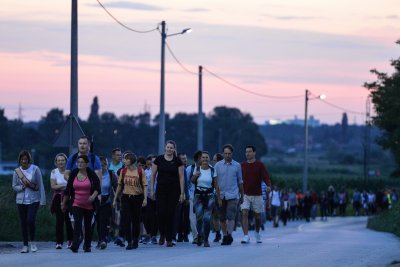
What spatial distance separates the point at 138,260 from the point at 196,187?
18.0ft

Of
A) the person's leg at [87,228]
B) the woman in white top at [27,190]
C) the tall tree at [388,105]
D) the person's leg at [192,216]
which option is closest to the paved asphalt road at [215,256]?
the person's leg at [87,228]

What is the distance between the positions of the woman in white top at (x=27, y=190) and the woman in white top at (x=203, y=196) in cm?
370

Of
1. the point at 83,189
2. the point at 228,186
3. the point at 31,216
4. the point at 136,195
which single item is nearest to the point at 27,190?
the point at 31,216

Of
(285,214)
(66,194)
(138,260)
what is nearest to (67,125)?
(66,194)

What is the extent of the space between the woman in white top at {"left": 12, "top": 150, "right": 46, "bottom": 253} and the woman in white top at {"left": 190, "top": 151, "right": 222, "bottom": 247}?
370cm

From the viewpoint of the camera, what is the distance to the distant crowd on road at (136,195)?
20109mm

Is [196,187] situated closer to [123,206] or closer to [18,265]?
[123,206]

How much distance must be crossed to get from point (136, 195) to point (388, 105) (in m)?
34.6

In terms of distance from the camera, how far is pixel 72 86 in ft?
90.4

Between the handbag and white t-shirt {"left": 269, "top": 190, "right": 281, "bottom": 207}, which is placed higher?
the handbag

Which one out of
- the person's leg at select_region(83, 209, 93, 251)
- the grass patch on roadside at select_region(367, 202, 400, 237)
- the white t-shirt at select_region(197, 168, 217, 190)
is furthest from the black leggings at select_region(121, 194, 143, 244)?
the grass patch on roadside at select_region(367, 202, 400, 237)

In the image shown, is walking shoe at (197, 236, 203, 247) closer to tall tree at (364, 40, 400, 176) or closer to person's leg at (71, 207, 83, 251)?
person's leg at (71, 207, 83, 251)

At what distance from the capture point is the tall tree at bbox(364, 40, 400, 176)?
53938mm

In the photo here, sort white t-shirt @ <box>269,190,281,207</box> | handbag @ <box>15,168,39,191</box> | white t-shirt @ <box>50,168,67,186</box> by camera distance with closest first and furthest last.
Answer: handbag @ <box>15,168,39,191</box>
white t-shirt @ <box>50,168,67,186</box>
white t-shirt @ <box>269,190,281,207</box>
